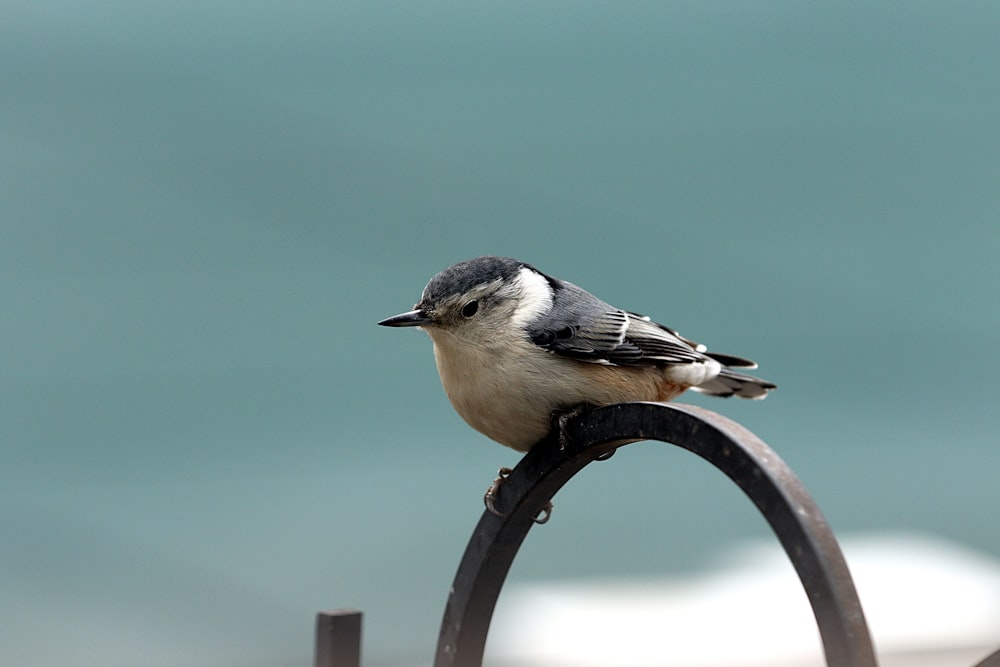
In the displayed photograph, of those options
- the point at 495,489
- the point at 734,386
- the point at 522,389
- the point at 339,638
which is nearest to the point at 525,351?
the point at 522,389

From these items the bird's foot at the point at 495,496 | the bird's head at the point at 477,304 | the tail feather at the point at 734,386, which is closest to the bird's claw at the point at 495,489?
the bird's foot at the point at 495,496

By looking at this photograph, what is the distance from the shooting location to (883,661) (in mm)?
4543

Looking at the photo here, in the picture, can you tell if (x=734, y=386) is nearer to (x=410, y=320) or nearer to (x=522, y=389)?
(x=522, y=389)

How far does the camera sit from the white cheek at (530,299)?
2.05m

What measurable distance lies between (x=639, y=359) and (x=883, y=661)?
2960 millimetres

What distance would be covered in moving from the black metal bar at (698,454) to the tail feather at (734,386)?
50cm

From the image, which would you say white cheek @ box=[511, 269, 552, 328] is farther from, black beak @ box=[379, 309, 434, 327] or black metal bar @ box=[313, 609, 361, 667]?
black metal bar @ box=[313, 609, 361, 667]

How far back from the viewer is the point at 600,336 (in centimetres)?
206

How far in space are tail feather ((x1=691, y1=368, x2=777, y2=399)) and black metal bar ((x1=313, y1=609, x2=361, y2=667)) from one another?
2.88 feet

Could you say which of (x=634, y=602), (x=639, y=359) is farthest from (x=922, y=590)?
(x=639, y=359)

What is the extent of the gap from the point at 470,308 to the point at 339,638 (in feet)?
2.05

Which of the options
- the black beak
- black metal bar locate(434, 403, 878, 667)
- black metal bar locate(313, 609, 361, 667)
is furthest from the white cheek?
black metal bar locate(313, 609, 361, 667)

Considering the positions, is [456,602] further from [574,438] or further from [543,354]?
[543,354]

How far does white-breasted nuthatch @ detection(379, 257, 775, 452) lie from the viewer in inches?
76.3
